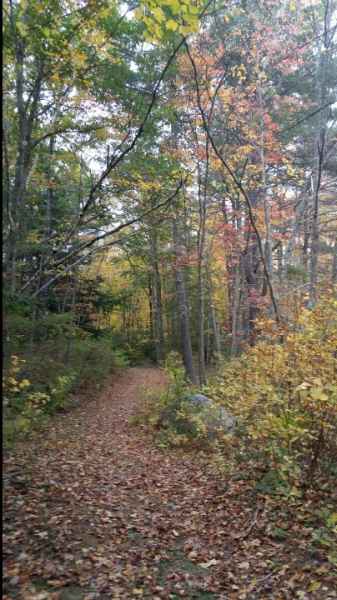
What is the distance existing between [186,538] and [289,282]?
9.12m

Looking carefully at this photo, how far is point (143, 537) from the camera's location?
4.06m

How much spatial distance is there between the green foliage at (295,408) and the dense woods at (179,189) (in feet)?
0.07

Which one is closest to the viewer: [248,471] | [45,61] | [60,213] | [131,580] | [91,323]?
[131,580]

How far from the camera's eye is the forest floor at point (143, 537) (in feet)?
10.3

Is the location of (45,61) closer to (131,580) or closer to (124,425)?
(131,580)

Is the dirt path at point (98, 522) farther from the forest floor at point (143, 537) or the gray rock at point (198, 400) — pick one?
the gray rock at point (198, 400)

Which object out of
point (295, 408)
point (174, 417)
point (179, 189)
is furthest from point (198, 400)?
point (179, 189)

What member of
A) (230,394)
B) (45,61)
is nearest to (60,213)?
(45,61)

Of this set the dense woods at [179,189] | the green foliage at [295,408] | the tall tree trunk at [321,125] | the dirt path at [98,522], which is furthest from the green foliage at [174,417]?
the tall tree trunk at [321,125]

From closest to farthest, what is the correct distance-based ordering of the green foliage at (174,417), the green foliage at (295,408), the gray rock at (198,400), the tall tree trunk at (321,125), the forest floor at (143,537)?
the forest floor at (143,537) < the green foliage at (295,408) < the tall tree trunk at (321,125) < the green foliage at (174,417) < the gray rock at (198,400)

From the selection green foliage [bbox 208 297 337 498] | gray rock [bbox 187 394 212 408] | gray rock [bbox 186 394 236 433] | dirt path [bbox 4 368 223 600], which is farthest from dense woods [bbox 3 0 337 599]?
dirt path [bbox 4 368 223 600]

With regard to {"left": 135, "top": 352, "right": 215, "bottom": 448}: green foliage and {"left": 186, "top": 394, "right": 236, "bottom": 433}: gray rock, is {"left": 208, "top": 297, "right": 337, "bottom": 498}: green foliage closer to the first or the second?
{"left": 186, "top": 394, "right": 236, "bottom": 433}: gray rock

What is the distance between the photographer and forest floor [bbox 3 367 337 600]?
10.3ft

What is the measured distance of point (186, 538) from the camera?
13.5 ft
